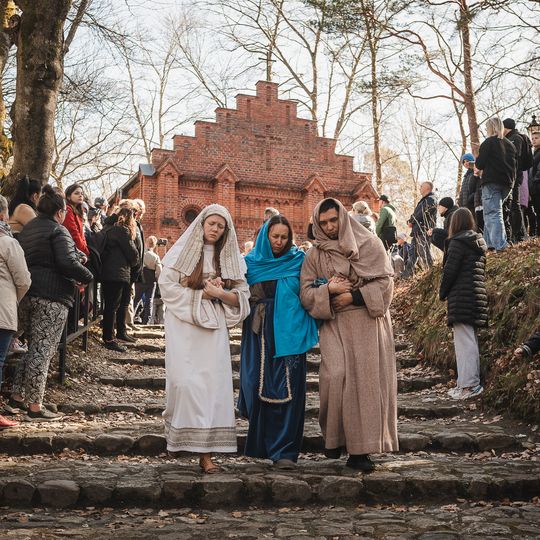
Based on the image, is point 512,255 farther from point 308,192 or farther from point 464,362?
point 308,192

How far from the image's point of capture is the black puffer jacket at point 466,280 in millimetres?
7766

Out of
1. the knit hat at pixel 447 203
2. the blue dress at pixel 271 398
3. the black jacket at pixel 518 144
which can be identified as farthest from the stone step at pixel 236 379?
the black jacket at pixel 518 144

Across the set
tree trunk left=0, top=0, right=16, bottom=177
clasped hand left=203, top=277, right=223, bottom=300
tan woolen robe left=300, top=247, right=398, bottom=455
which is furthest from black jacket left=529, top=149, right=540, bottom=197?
tree trunk left=0, top=0, right=16, bottom=177

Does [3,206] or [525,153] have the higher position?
[525,153]

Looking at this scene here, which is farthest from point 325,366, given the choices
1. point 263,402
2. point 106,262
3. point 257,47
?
point 257,47

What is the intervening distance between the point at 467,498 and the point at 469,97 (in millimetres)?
13332

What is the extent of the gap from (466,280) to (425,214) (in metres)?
5.29

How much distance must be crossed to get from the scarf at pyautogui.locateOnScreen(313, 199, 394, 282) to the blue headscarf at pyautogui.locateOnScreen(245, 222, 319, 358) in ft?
1.02

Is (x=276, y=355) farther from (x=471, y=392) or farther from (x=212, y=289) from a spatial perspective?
(x=471, y=392)

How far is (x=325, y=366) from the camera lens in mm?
5184

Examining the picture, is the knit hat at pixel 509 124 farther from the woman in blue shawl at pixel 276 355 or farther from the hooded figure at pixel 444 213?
the woman in blue shawl at pixel 276 355

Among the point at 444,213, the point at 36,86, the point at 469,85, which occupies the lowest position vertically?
the point at 444,213

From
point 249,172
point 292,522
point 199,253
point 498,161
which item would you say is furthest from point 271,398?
point 249,172

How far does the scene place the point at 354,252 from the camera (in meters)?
5.23
